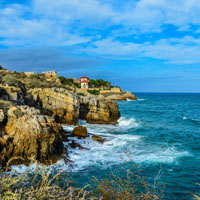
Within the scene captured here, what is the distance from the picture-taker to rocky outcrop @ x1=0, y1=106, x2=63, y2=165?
16.0 meters

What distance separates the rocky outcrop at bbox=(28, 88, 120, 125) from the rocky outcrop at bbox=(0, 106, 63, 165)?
14.3m

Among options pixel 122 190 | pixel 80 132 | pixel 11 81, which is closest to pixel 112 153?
pixel 80 132

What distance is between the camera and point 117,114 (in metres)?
41.8

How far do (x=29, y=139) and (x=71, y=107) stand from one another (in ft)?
58.3

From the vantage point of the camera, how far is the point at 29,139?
16.7 metres

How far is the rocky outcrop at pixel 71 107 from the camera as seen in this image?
3394 centimetres

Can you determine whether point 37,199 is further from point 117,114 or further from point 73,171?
point 117,114

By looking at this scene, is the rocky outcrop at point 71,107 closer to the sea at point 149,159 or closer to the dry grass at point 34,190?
the sea at point 149,159

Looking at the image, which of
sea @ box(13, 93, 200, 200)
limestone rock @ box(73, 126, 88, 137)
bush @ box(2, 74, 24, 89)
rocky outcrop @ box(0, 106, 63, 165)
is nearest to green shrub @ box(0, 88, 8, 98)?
bush @ box(2, 74, 24, 89)

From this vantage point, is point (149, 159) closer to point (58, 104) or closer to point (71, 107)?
point (71, 107)

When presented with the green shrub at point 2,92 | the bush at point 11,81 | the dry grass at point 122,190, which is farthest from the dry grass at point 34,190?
the bush at point 11,81

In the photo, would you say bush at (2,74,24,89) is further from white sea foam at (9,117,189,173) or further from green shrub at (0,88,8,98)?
white sea foam at (9,117,189,173)

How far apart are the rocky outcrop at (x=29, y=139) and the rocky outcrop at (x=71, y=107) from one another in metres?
14.3

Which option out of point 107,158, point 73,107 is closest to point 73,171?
point 107,158
